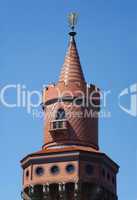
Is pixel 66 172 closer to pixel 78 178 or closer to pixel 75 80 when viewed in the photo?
pixel 78 178

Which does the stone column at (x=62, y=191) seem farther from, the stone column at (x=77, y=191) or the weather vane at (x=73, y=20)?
the weather vane at (x=73, y=20)

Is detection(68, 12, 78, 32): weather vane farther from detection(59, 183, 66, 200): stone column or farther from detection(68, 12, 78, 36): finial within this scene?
detection(59, 183, 66, 200): stone column

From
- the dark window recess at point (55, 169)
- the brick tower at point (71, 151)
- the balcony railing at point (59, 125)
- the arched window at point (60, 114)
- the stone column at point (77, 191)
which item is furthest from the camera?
the arched window at point (60, 114)

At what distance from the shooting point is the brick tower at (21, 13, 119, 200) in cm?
4647

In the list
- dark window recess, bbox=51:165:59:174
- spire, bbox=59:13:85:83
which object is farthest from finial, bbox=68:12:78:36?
dark window recess, bbox=51:165:59:174

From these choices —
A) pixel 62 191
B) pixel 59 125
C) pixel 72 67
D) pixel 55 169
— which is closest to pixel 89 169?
pixel 55 169

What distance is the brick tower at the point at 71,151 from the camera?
4647 centimetres

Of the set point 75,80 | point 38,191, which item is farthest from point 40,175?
point 75,80

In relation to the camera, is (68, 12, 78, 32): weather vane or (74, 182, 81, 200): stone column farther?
(68, 12, 78, 32): weather vane

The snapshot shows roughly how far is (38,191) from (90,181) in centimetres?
391

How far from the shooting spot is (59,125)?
49.1 meters

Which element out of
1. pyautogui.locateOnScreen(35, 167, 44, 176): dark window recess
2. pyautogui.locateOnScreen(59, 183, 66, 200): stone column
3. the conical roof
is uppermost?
the conical roof

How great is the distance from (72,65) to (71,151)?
319 inches

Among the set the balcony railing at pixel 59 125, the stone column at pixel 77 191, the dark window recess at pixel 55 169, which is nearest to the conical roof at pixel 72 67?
the balcony railing at pixel 59 125
